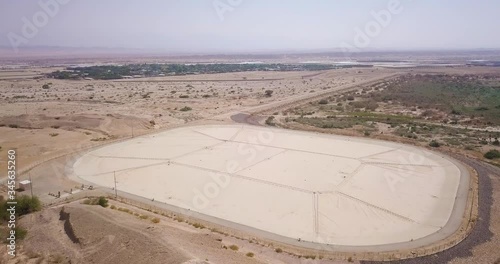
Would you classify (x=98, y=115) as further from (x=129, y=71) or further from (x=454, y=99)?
(x=129, y=71)

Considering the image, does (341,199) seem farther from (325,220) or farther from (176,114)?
(176,114)

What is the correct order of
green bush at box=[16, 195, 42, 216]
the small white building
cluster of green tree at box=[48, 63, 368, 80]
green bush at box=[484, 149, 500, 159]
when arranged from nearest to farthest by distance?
1. green bush at box=[16, 195, 42, 216]
2. the small white building
3. green bush at box=[484, 149, 500, 159]
4. cluster of green tree at box=[48, 63, 368, 80]

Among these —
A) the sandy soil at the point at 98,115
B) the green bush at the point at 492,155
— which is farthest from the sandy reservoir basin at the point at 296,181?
the green bush at the point at 492,155

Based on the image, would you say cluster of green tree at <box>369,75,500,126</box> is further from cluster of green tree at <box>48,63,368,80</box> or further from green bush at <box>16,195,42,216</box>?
cluster of green tree at <box>48,63,368,80</box>

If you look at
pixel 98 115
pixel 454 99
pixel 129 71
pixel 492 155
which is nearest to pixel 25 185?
pixel 98 115

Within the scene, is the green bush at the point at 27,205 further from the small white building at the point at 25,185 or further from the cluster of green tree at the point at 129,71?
the cluster of green tree at the point at 129,71

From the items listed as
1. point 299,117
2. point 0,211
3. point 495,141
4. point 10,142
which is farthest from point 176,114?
point 495,141

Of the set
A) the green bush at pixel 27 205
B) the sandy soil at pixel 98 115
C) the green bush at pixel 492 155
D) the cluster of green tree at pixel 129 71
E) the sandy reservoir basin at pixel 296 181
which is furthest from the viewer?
the cluster of green tree at pixel 129 71

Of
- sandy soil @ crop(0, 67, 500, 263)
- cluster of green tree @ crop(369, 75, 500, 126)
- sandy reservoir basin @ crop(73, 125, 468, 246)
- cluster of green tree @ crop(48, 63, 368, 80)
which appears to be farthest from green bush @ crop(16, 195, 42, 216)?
cluster of green tree @ crop(48, 63, 368, 80)

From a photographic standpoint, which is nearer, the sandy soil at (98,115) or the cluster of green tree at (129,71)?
the sandy soil at (98,115)
